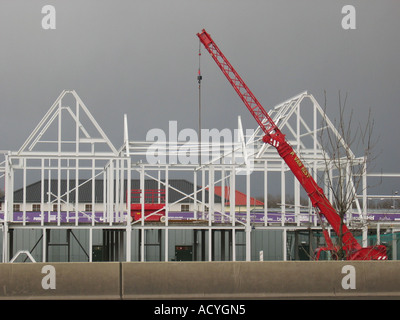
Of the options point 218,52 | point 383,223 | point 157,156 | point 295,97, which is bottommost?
point 383,223

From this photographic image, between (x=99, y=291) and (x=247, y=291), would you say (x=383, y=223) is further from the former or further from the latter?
(x=99, y=291)

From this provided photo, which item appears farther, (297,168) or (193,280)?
(297,168)

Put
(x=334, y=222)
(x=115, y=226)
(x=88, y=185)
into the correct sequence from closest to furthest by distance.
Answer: (x=334, y=222) < (x=115, y=226) < (x=88, y=185)

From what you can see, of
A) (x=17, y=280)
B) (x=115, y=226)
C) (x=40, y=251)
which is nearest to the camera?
(x=17, y=280)

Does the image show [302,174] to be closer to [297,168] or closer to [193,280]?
[297,168]

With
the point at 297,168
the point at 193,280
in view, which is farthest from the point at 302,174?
the point at 193,280

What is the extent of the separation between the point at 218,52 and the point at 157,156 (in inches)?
254

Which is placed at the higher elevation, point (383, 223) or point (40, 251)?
point (383, 223)

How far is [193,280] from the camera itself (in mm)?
16875

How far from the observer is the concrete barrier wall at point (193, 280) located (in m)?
16.7

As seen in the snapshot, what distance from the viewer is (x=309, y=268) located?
1717 centimetres

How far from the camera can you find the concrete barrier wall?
54.7ft

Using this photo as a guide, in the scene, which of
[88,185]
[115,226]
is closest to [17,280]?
[115,226]

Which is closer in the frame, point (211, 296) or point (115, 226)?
point (211, 296)
